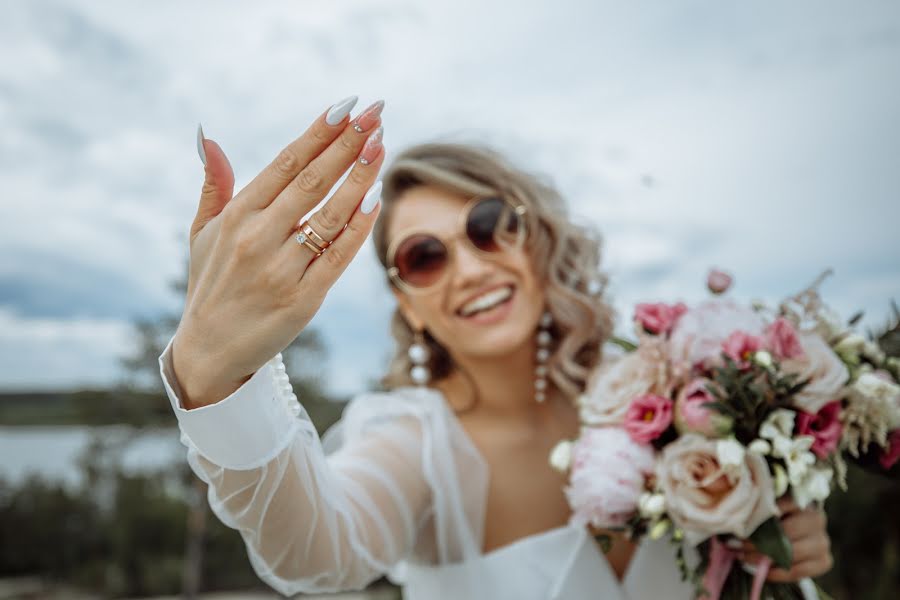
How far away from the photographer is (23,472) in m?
12.5

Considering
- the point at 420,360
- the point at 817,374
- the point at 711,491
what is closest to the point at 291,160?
the point at 711,491

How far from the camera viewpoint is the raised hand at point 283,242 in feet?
4.18

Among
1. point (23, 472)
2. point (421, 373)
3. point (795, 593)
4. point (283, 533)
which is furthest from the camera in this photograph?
point (23, 472)

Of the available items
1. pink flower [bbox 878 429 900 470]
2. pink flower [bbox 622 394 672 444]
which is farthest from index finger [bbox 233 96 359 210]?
pink flower [bbox 878 429 900 470]

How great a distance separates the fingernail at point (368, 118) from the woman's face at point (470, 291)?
49.6 inches

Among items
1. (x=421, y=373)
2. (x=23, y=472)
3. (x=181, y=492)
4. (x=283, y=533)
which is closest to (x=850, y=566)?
(x=421, y=373)

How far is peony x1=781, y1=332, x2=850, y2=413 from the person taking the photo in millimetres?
1822

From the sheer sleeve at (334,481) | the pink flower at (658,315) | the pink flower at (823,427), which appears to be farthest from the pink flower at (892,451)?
the sheer sleeve at (334,481)

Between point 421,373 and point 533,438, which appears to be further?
point 421,373

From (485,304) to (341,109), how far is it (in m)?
1.36

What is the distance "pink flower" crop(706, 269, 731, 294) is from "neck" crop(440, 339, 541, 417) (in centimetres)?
87

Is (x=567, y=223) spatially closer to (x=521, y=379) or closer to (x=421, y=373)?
(x=521, y=379)

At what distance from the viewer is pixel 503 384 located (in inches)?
109

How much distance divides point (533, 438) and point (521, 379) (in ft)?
0.81
